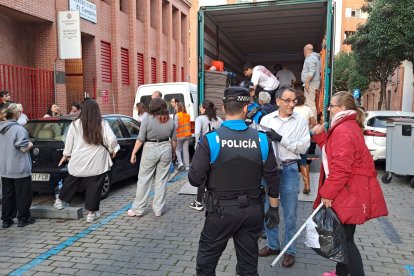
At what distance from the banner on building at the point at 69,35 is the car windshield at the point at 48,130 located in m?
6.17

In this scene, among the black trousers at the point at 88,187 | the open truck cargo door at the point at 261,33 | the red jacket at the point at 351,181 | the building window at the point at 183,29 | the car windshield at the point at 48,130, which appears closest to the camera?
the red jacket at the point at 351,181

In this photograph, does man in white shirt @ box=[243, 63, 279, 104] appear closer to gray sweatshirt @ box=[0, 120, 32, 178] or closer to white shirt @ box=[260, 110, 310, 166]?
white shirt @ box=[260, 110, 310, 166]

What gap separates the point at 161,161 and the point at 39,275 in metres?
2.42

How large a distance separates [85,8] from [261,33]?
354 inches

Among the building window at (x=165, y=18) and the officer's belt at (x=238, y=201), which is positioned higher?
the building window at (x=165, y=18)

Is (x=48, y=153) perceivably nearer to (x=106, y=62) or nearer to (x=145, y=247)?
(x=145, y=247)

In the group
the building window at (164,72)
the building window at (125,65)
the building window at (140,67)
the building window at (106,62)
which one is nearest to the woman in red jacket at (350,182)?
the building window at (106,62)

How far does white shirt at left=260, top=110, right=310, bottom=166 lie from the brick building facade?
379 inches

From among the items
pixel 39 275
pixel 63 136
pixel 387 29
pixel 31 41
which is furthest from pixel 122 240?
pixel 387 29

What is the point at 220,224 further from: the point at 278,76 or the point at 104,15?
the point at 104,15

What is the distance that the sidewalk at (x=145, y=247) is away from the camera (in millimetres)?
3900

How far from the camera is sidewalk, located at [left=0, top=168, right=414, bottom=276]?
3.90 meters

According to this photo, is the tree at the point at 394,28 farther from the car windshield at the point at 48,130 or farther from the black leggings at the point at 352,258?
the black leggings at the point at 352,258

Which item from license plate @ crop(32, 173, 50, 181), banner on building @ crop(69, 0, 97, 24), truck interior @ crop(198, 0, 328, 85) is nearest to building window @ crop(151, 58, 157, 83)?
banner on building @ crop(69, 0, 97, 24)
